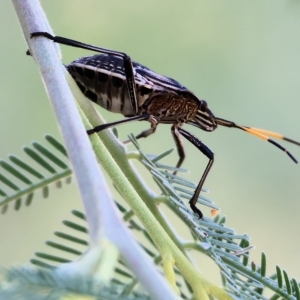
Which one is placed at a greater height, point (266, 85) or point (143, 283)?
point (266, 85)

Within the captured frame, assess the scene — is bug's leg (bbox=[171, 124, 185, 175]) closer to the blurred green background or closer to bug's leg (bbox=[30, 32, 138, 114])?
bug's leg (bbox=[30, 32, 138, 114])

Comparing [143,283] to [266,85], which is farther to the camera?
[266,85]

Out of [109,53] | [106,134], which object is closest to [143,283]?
[106,134]

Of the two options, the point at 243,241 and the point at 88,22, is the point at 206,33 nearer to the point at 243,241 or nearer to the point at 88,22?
the point at 88,22

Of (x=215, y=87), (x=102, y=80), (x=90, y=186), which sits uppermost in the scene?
(x=215, y=87)

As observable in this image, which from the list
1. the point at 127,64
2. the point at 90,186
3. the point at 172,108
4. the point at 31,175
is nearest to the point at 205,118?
the point at 172,108

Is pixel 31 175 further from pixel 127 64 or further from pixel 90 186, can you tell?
pixel 90 186

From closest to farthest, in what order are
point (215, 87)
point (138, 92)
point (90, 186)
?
point (90, 186) < point (138, 92) < point (215, 87)

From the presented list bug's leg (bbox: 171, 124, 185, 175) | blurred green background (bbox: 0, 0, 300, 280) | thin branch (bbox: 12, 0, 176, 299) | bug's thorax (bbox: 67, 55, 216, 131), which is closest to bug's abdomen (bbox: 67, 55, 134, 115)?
bug's thorax (bbox: 67, 55, 216, 131)
